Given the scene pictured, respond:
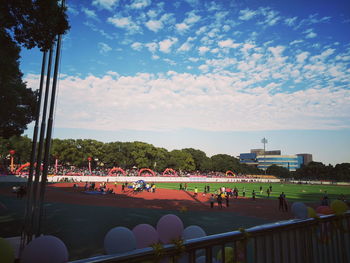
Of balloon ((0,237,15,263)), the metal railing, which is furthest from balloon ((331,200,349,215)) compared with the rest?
balloon ((0,237,15,263))

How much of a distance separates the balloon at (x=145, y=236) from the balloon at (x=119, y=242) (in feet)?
2.29

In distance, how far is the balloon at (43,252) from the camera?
3.58m

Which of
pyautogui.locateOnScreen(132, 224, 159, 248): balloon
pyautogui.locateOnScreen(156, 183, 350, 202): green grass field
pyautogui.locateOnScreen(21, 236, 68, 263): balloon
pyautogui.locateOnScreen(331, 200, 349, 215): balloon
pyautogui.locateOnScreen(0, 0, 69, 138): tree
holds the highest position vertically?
pyautogui.locateOnScreen(0, 0, 69, 138): tree

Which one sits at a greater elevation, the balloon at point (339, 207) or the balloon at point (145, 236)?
the balloon at point (339, 207)

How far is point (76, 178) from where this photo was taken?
5662 cm

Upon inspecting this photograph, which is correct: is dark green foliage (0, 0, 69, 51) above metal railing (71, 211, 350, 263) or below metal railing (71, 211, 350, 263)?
above

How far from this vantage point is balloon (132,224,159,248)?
18.3ft

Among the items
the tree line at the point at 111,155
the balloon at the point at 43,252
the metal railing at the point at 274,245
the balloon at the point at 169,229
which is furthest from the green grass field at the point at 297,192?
the tree line at the point at 111,155

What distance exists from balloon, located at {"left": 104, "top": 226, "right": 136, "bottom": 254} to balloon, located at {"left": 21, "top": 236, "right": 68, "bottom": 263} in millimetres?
1118

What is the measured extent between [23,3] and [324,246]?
12.8 metres

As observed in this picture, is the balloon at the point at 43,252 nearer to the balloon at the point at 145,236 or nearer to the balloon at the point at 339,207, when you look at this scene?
the balloon at the point at 145,236

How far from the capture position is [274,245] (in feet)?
10.7

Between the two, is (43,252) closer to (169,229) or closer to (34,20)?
(169,229)

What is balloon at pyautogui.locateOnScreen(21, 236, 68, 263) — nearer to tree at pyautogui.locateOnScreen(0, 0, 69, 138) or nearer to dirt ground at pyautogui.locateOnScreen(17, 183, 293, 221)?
tree at pyautogui.locateOnScreen(0, 0, 69, 138)
